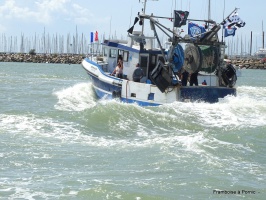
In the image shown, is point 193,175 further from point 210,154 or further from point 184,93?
point 184,93

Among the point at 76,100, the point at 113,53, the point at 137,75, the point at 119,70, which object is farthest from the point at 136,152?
the point at 76,100

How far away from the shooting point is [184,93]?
17.9 meters

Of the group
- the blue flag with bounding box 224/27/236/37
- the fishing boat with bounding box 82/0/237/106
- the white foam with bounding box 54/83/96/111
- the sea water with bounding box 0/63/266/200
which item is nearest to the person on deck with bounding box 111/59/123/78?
the fishing boat with bounding box 82/0/237/106

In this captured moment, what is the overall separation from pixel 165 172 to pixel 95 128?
210 inches

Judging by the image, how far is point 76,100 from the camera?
913 inches

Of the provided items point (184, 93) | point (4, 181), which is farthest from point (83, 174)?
point (184, 93)

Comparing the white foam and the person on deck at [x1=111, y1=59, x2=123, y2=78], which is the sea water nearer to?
the white foam

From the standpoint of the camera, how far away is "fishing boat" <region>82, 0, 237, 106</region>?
1802 cm

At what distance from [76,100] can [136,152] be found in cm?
1213

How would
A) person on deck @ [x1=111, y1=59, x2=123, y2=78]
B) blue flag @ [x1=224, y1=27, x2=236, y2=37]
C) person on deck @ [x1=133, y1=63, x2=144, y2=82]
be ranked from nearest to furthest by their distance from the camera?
1. person on deck @ [x1=133, y1=63, x2=144, y2=82]
2. blue flag @ [x1=224, y1=27, x2=236, y2=37]
3. person on deck @ [x1=111, y1=59, x2=123, y2=78]

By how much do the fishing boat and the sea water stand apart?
1.98 feet

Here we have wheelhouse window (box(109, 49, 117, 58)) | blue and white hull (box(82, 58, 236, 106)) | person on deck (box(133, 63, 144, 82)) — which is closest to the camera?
blue and white hull (box(82, 58, 236, 106))

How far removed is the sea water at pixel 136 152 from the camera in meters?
8.66

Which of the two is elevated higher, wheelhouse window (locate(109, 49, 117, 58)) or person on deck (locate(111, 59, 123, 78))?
wheelhouse window (locate(109, 49, 117, 58))
